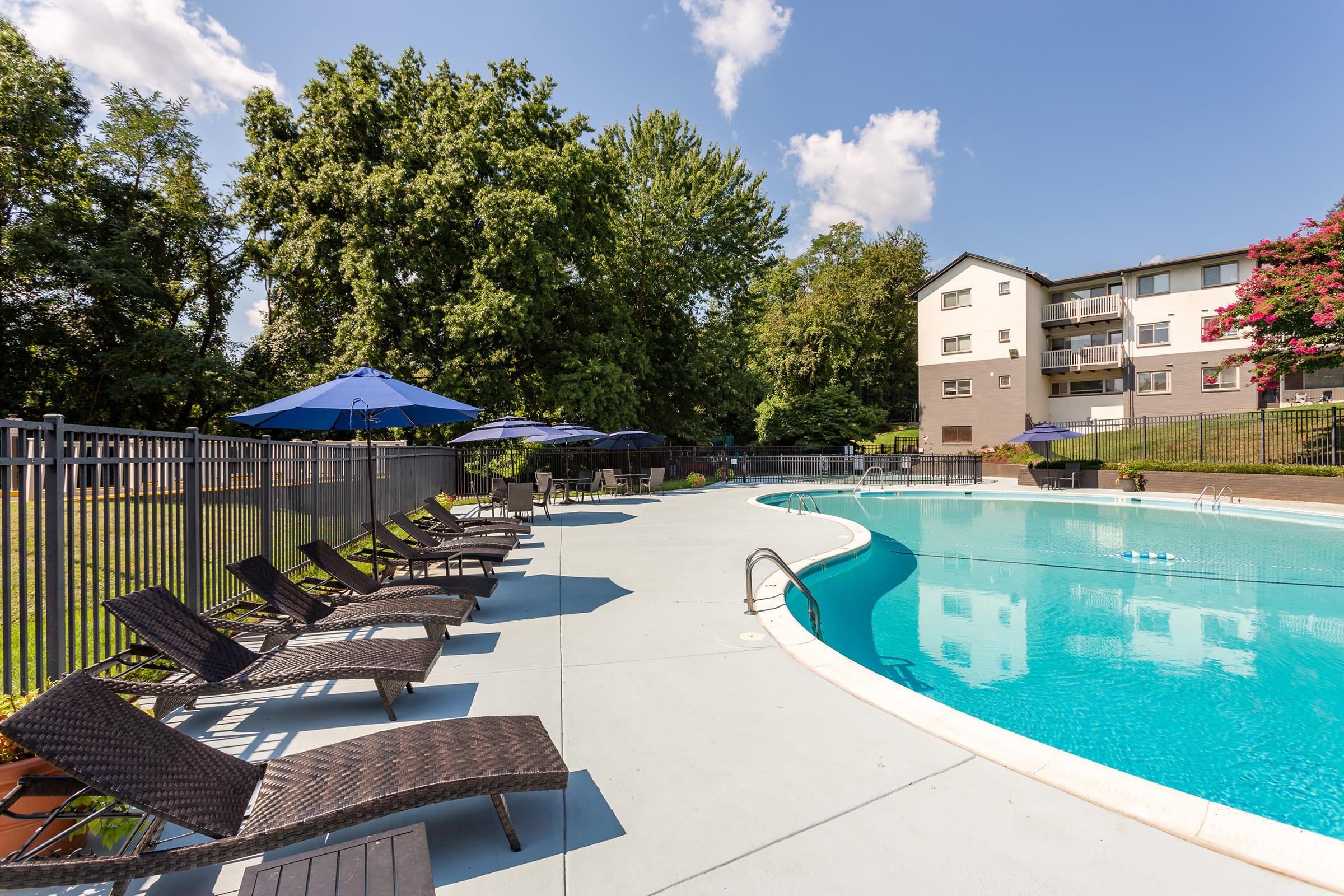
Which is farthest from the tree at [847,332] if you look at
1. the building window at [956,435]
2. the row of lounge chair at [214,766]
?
the row of lounge chair at [214,766]

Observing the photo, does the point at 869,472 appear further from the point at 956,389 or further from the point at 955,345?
the point at 955,345

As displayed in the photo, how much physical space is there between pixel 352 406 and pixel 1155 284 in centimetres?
3808

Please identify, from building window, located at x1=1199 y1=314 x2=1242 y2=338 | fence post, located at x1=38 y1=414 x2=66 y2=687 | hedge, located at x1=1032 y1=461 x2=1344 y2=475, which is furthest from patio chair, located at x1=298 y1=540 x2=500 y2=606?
building window, located at x1=1199 y1=314 x2=1242 y2=338

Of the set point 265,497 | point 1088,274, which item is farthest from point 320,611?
point 1088,274

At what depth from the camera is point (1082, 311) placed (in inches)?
1248

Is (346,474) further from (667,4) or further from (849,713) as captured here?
(667,4)

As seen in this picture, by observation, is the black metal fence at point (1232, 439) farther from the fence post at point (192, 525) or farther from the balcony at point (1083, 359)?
the fence post at point (192, 525)

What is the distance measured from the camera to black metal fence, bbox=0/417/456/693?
341cm

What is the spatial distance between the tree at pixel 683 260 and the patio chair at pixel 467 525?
17489 mm

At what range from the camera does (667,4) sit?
681 inches

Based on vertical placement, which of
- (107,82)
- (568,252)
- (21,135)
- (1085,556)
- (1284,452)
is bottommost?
(1085,556)

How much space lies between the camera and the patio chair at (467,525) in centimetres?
970

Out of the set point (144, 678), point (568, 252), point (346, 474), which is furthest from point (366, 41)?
point (144, 678)

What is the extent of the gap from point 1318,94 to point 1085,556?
1891 centimetres
